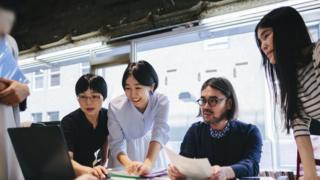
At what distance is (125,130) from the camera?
1.81m

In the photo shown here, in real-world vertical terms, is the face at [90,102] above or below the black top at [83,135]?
above

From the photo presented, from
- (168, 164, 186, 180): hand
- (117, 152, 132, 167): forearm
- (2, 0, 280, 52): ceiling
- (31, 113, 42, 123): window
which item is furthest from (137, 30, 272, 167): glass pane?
(31, 113, 42, 123): window

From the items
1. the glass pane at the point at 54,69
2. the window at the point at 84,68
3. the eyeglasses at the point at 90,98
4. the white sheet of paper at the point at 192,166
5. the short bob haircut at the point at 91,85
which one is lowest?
the white sheet of paper at the point at 192,166

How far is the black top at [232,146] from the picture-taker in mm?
1538

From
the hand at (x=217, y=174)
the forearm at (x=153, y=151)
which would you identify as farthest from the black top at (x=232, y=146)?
the hand at (x=217, y=174)

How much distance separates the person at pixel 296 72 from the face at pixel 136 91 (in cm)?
84

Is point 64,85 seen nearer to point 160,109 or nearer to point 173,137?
point 173,137

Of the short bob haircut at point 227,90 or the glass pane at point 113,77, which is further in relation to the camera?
the glass pane at point 113,77

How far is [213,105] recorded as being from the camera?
1.61 meters

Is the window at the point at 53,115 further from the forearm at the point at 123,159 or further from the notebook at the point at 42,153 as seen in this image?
the notebook at the point at 42,153

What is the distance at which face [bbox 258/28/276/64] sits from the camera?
3.44 feet

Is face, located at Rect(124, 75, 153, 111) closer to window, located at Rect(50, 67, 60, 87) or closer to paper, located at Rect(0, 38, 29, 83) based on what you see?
paper, located at Rect(0, 38, 29, 83)

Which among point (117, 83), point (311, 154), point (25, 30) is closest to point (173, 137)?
point (117, 83)

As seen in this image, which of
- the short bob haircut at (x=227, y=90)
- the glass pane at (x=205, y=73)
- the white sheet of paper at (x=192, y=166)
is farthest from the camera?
the glass pane at (x=205, y=73)
